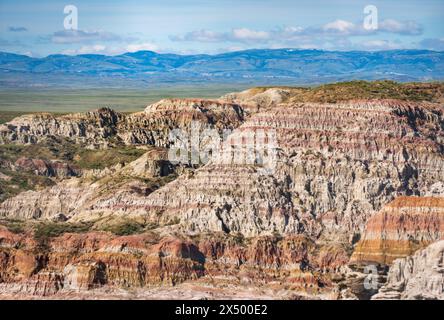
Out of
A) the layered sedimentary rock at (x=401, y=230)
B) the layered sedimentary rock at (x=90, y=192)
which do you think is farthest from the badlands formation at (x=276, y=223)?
the layered sedimentary rock at (x=90, y=192)

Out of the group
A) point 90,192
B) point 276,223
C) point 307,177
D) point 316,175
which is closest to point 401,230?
point 276,223

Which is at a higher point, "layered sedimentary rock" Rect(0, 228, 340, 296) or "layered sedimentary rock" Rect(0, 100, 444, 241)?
"layered sedimentary rock" Rect(0, 100, 444, 241)

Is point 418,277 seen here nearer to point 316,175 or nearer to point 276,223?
point 276,223

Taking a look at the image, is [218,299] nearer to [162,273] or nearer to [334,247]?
[162,273]

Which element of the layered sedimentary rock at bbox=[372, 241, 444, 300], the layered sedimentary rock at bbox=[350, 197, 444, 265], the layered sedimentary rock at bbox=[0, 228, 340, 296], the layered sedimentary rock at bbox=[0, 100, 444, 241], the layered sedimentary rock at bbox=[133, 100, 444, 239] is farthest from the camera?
the layered sedimentary rock at bbox=[0, 100, 444, 241]

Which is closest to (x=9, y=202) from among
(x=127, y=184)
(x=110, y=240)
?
(x=127, y=184)

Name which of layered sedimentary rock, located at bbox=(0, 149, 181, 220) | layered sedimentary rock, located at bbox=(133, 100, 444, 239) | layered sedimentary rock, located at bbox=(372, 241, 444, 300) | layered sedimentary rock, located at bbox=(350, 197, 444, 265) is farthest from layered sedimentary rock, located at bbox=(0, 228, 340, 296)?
layered sedimentary rock, located at bbox=(0, 149, 181, 220)

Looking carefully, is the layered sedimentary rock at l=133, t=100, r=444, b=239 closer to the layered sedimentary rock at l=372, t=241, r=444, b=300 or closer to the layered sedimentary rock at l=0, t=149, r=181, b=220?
the layered sedimentary rock at l=0, t=149, r=181, b=220
